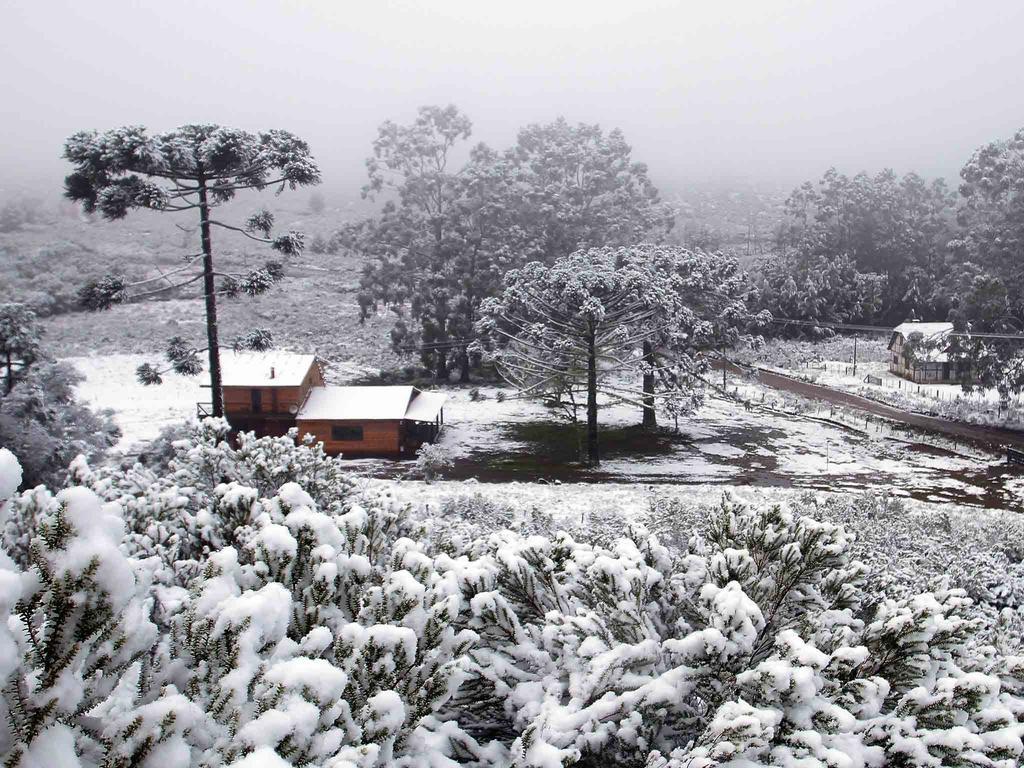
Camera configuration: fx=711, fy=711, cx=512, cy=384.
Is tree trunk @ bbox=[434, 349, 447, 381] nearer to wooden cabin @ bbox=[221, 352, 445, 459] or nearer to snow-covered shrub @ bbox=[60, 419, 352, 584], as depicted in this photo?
wooden cabin @ bbox=[221, 352, 445, 459]

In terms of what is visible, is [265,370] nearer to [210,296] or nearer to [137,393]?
[137,393]

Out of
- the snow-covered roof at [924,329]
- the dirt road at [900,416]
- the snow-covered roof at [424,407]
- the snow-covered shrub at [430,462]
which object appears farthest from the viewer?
the snow-covered roof at [924,329]

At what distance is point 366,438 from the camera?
26.8 meters

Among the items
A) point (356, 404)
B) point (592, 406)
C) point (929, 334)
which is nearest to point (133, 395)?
point (356, 404)

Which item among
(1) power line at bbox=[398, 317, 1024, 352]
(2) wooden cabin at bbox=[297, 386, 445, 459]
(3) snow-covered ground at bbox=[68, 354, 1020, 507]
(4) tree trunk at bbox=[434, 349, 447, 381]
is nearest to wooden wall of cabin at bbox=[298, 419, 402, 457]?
(2) wooden cabin at bbox=[297, 386, 445, 459]

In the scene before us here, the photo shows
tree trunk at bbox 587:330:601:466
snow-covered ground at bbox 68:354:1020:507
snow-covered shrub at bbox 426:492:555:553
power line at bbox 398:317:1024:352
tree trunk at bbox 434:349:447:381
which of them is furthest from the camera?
tree trunk at bbox 434:349:447:381

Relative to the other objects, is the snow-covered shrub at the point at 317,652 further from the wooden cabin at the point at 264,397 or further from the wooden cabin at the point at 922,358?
the wooden cabin at the point at 922,358

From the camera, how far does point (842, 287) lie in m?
54.1

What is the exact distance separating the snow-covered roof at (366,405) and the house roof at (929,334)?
2587 cm

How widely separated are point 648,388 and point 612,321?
15.8ft

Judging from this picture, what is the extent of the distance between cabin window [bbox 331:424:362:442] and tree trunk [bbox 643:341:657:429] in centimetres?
1082

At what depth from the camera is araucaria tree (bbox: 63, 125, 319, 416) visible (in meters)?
13.6

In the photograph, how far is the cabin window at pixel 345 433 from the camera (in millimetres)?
26750

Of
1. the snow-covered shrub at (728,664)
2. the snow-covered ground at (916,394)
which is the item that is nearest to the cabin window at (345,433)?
the snow-covered shrub at (728,664)
